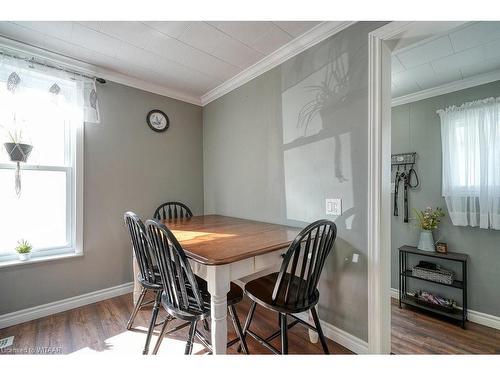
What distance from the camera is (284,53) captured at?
77.0 inches

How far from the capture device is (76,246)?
2146 mm

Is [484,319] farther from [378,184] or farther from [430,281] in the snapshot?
[378,184]

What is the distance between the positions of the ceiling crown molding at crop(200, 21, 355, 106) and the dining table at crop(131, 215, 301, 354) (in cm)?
151

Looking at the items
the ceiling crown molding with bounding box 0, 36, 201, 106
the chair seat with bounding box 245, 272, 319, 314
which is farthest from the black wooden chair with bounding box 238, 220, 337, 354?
the ceiling crown molding with bounding box 0, 36, 201, 106

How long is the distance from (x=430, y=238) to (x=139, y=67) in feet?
11.4

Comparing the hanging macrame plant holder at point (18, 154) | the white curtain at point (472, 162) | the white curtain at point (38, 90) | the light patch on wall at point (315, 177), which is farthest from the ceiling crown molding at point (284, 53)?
the hanging macrame plant holder at point (18, 154)

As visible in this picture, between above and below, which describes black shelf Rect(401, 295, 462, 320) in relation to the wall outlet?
below

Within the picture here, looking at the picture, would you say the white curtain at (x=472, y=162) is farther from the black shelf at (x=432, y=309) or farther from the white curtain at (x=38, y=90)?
the white curtain at (x=38, y=90)

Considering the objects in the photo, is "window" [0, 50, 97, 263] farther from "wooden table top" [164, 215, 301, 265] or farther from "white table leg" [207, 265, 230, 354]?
"white table leg" [207, 265, 230, 354]

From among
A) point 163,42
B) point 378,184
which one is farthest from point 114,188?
point 378,184

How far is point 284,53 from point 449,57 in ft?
4.52

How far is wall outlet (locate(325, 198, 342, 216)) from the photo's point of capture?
162 centimetres
